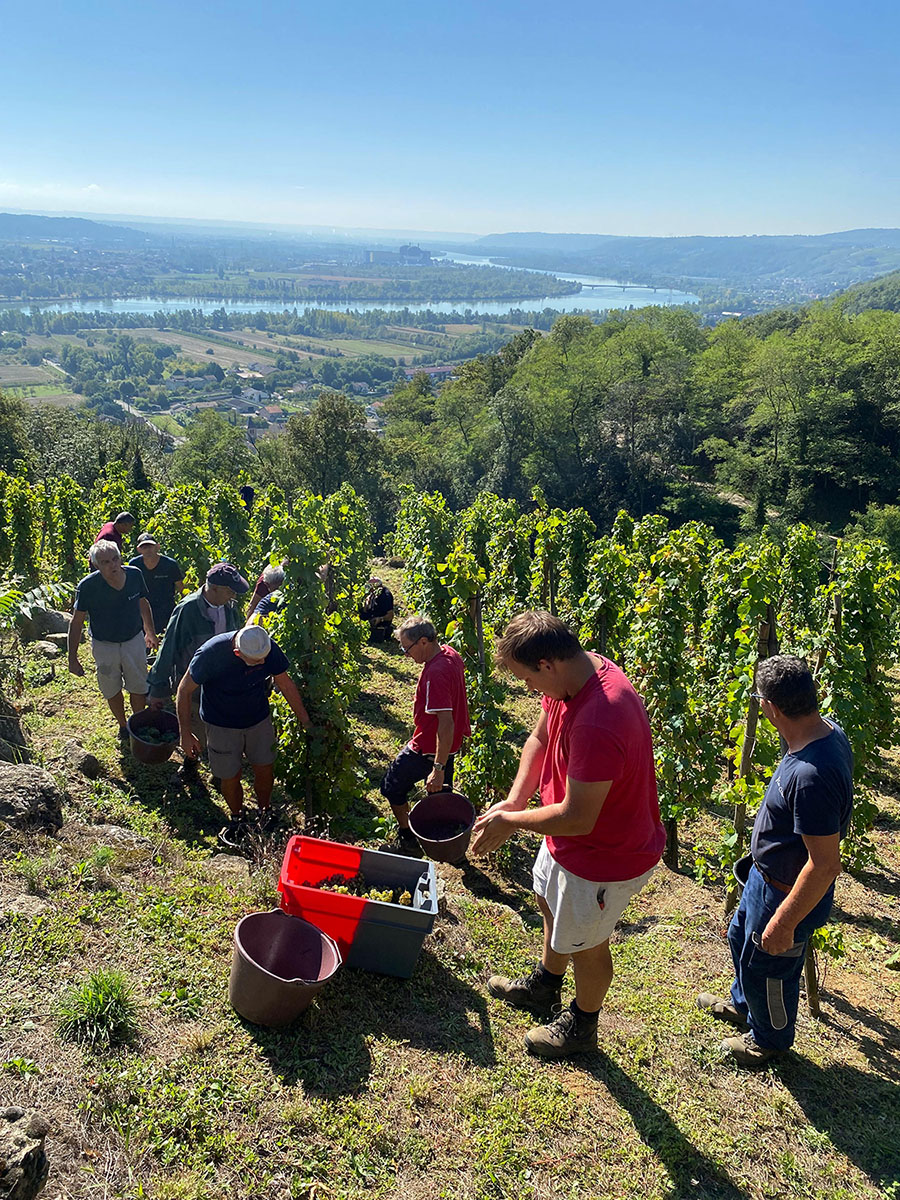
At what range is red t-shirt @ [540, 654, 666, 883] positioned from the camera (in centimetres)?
278

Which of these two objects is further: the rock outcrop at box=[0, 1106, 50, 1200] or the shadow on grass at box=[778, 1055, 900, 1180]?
the shadow on grass at box=[778, 1055, 900, 1180]

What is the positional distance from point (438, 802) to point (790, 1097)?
2848 mm

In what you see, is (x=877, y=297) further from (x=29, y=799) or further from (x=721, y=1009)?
(x=29, y=799)

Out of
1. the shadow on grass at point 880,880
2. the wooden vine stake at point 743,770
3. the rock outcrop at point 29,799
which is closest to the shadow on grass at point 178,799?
the rock outcrop at point 29,799

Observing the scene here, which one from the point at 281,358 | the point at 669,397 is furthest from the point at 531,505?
the point at 281,358

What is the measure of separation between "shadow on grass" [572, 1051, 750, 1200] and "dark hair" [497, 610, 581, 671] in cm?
206

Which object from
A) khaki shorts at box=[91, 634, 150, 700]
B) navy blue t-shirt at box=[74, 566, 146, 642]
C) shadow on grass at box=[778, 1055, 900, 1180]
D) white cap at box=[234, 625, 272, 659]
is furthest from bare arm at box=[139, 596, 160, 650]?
shadow on grass at box=[778, 1055, 900, 1180]

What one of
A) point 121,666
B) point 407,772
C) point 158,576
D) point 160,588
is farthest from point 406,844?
point 160,588

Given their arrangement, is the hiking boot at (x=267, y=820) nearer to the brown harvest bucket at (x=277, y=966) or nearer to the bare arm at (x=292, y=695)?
the bare arm at (x=292, y=695)

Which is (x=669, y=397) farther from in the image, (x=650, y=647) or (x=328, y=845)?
(x=328, y=845)

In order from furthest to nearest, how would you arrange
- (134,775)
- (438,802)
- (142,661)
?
(142,661)
(134,775)
(438,802)

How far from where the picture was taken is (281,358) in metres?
167

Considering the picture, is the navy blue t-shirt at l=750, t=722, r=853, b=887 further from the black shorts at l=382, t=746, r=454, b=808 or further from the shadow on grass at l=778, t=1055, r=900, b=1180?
the black shorts at l=382, t=746, r=454, b=808

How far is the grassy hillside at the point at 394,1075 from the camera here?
2.65 metres
